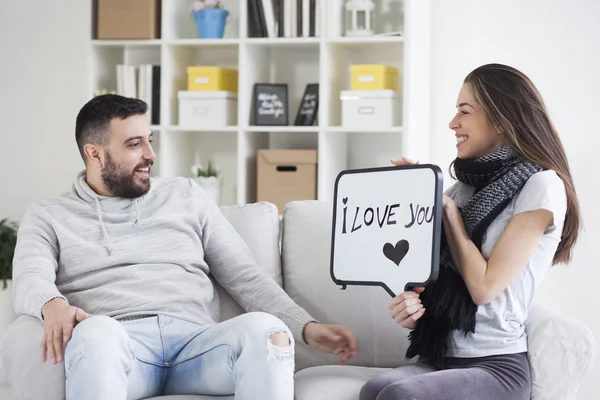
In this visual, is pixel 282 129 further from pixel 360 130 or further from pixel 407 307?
pixel 407 307

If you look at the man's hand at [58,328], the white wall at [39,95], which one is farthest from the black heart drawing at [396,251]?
the white wall at [39,95]

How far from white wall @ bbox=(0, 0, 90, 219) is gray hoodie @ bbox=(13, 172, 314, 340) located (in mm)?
1695

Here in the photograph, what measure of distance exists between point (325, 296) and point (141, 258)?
0.54 meters

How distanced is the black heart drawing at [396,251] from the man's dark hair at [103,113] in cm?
88

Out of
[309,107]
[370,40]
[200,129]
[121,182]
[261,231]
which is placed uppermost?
[370,40]

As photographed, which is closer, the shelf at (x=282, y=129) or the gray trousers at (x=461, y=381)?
the gray trousers at (x=461, y=381)

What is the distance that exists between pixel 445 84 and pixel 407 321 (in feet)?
6.46

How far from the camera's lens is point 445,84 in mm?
3855

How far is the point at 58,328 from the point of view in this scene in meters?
2.00

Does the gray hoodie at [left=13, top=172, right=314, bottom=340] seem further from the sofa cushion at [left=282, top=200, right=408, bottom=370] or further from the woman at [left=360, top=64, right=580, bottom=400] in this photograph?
the woman at [left=360, top=64, right=580, bottom=400]

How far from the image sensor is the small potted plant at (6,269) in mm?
3748

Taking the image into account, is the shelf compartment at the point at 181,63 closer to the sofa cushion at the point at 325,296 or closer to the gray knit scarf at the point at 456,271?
the sofa cushion at the point at 325,296

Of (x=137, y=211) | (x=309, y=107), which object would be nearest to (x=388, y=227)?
(x=137, y=211)

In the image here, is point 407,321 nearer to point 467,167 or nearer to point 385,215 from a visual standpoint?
point 385,215
